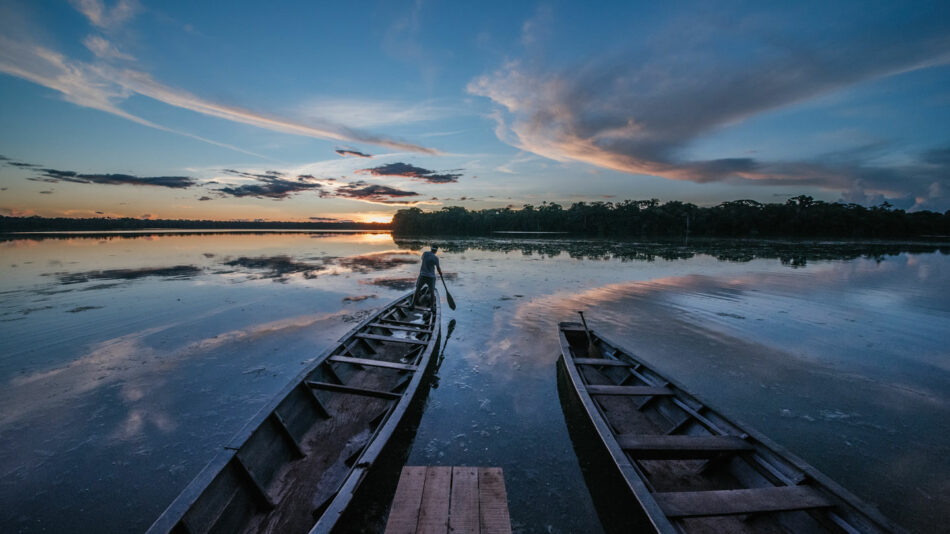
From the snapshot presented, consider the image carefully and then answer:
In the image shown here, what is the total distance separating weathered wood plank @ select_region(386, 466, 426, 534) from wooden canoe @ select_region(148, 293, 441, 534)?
0.38 metres

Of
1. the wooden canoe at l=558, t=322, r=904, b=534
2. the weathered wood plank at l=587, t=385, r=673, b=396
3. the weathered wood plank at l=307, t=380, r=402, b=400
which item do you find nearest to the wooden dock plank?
the wooden canoe at l=558, t=322, r=904, b=534

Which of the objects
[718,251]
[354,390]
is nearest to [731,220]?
[718,251]

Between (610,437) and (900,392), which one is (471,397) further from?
(900,392)

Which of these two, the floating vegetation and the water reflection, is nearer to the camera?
the floating vegetation

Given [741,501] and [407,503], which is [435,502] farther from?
[741,501]

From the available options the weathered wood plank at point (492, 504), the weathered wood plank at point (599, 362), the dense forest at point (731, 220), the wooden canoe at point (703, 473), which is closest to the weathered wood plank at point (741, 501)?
the wooden canoe at point (703, 473)

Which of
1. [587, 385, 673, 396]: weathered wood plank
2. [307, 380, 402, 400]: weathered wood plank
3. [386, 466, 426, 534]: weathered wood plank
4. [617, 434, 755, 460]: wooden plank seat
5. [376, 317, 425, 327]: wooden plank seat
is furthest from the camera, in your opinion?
[376, 317, 425, 327]: wooden plank seat

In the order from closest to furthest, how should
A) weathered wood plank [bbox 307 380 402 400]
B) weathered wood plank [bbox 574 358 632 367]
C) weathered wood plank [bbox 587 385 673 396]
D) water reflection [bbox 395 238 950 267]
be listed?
weathered wood plank [bbox 307 380 402 400]
weathered wood plank [bbox 587 385 673 396]
weathered wood plank [bbox 574 358 632 367]
water reflection [bbox 395 238 950 267]

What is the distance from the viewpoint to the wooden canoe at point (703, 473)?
293cm

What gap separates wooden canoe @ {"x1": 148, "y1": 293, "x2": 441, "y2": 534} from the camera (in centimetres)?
290

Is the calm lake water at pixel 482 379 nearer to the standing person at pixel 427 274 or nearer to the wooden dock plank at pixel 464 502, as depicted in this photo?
the wooden dock plank at pixel 464 502

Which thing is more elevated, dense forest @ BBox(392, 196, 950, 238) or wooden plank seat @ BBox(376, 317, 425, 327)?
dense forest @ BBox(392, 196, 950, 238)

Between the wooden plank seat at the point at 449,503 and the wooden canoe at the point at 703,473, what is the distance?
50.8 inches

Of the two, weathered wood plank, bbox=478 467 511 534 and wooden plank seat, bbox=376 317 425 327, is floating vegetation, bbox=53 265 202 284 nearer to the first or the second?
wooden plank seat, bbox=376 317 425 327
